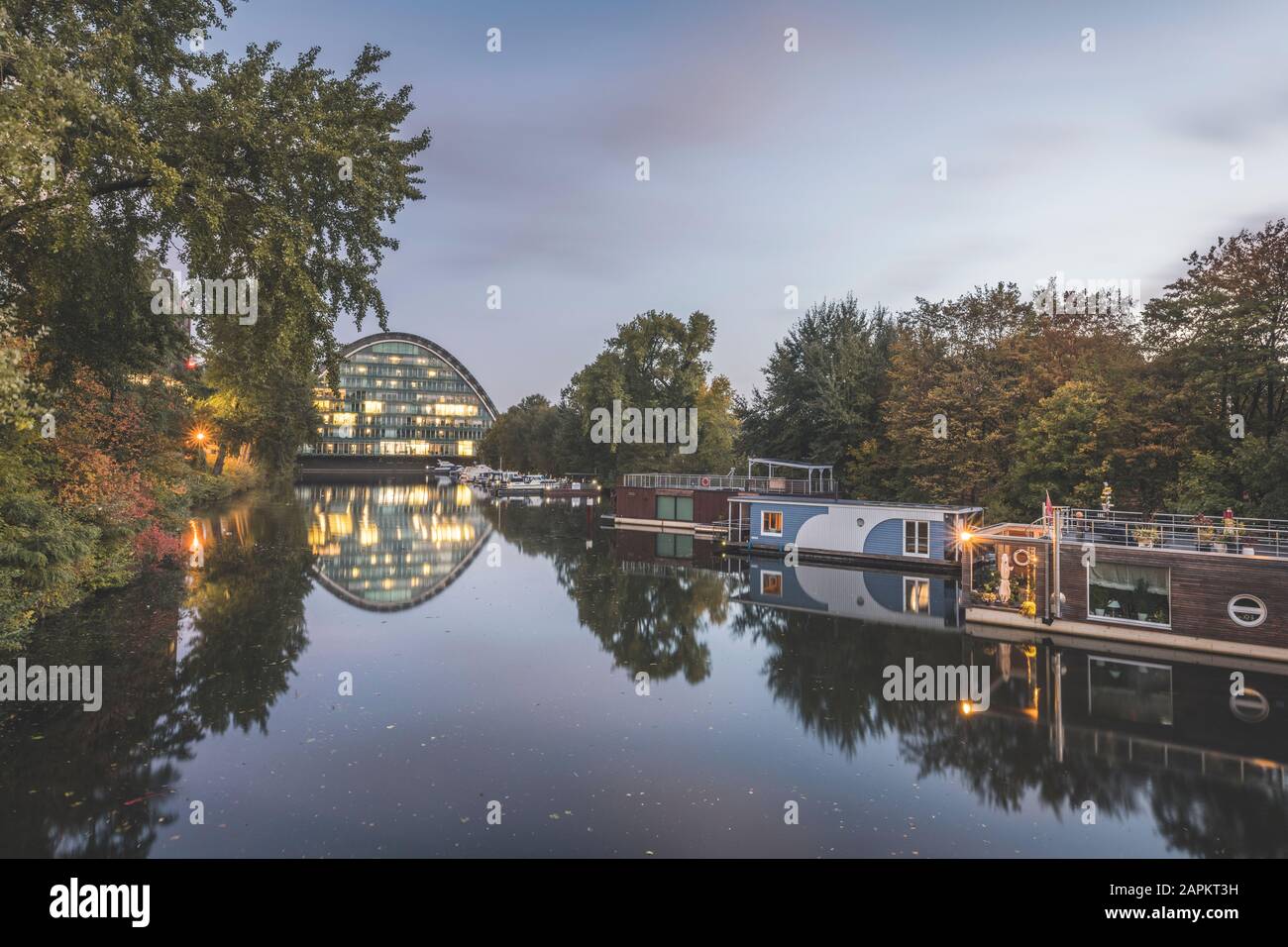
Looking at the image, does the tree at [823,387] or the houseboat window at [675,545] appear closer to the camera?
the houseboat window at [675,545]

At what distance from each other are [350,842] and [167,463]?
23.6 m

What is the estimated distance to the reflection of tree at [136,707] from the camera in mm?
9344

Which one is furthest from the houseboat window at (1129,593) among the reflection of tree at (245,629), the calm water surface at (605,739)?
the reflection of tree at (245,629)

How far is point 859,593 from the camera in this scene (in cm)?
2702

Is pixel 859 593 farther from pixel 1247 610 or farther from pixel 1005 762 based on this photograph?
pixel 1005 762

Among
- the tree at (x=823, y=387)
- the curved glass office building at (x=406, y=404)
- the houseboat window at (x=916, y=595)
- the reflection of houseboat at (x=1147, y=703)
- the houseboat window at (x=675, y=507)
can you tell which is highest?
the curved glass office building at (x=406, y=404)

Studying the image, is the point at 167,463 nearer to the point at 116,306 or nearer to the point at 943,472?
the point at 116,306

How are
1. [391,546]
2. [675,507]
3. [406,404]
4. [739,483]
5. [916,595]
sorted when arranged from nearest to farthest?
[916,595], [391,546], [675,507], [739,483], [406,404]

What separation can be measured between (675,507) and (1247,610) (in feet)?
111

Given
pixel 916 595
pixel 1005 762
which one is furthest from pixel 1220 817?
pixel 916 595

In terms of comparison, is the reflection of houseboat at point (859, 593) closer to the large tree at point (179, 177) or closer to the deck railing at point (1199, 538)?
the deck railing at point (1199, 538)

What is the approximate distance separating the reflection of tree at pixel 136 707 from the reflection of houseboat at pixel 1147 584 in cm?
2005

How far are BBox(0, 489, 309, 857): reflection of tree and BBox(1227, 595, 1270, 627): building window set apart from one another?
73.9 ft

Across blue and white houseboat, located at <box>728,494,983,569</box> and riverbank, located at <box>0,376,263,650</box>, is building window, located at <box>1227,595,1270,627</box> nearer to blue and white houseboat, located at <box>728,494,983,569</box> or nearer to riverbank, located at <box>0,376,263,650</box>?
blue and white houseboat, located at <box>728,494,983,569</box>
